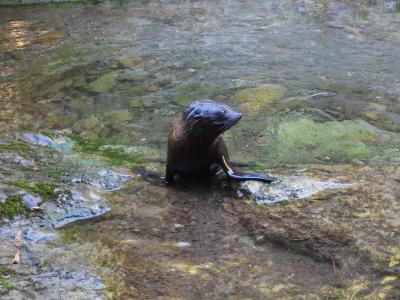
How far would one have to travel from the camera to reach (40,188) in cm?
338

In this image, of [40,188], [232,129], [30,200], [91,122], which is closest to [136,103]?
[91,122]

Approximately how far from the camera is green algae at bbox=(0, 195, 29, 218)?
311 centimetres

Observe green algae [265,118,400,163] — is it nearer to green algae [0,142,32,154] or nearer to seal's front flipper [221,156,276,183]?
seal's front flipper [221,156,276,183]

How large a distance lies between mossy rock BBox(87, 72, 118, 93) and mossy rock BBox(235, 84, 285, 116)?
139 cm

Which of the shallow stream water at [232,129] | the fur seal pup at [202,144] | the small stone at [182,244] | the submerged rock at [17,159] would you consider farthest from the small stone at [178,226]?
the submerged rock at [17,159]

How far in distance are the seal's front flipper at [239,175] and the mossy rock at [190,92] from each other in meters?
1.87

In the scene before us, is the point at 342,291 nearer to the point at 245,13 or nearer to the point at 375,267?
the point at 375,267

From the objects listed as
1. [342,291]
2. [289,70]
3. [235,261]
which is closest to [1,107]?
[289,70]

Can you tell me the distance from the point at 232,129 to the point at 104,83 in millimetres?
1838

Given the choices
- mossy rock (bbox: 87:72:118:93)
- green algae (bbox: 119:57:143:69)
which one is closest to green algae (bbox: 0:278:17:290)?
mossy rock (bbox: 87:72:118:93)

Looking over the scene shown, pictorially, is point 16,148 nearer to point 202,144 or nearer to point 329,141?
point 202,144

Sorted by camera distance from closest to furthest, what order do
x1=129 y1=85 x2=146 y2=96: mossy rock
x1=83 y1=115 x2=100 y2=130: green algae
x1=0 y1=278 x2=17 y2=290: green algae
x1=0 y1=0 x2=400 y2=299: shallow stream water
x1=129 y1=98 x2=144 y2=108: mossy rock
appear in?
1. x1=0 y1=278 x2=17 y2=290: green algae
2. x1=0 y1=0 x2=400 y2=299: shallow stream water
3. x1=83 y1=115 x2=100 y2=130: green algae
4. x1=129 y1=98 x2=144 y2=108: mossy rock
5. x1=129 y1=85 x2=146 y2=96: mossy rock

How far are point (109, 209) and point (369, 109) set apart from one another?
115 inches

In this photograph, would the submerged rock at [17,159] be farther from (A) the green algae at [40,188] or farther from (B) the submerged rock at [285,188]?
(B) the submerged rock at [285,188]
